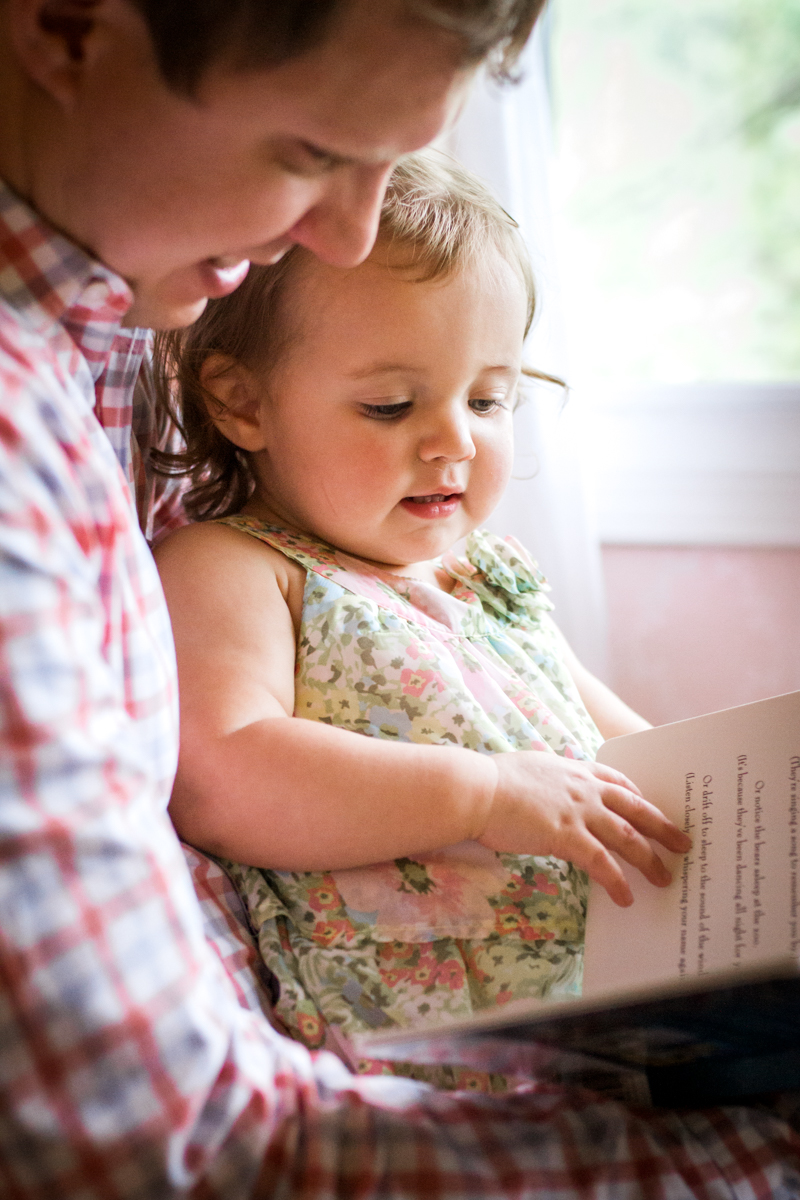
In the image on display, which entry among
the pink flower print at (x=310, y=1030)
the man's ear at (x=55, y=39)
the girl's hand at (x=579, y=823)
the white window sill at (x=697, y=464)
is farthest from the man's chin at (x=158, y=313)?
the white window sill at (x=697, y=464)

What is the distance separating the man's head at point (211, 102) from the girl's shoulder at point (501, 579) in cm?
52

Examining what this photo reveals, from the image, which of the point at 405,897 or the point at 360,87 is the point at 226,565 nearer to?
the point at 405,897

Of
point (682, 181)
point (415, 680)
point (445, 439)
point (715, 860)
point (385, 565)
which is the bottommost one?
point (715, 860)

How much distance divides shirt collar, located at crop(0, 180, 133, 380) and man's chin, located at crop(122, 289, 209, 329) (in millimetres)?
44

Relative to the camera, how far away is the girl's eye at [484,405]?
957 mm

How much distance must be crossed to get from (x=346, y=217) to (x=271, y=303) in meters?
0.27

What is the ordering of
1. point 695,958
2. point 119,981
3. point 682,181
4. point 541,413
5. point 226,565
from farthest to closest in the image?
point 682,181, point 541,413, point 226,565, point 695,958, point 119,981

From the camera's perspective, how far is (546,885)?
0.79 meters

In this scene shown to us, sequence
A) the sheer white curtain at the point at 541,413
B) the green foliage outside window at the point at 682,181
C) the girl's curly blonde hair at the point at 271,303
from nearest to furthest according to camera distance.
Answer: the girl's curly blonde hair at the point at 271,303
the sheer white curtain at the point at 541,413
the green foliage outside window at the point at 682,181

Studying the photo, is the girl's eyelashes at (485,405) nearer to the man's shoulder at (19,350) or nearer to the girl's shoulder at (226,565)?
the girl's shoulder at (226,565)

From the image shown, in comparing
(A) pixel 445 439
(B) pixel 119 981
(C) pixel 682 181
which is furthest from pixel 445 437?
(C) pixel 682 181

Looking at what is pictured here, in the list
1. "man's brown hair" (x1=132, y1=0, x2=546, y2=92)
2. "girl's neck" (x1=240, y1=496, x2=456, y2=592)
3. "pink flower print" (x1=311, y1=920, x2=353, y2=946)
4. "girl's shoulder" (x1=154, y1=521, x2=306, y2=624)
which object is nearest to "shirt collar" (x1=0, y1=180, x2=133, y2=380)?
"man's brown hair" (x1=132, y1=0, x2=546, y2=92)

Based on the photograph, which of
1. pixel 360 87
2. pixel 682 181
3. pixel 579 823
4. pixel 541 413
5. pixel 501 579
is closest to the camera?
pixel 360 87

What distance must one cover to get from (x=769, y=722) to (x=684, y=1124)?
0.31 meters
